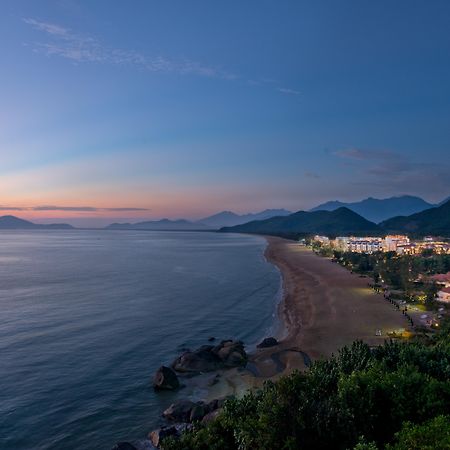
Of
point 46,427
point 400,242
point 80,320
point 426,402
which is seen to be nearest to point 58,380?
point 46,427

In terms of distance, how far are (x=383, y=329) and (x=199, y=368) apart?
70.7 feet

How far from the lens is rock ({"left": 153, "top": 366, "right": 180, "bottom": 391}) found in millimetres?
29531

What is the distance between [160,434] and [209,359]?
12.0 m

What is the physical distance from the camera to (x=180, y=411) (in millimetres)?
25328

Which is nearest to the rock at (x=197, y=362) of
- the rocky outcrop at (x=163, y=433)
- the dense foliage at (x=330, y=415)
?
the rocky outcrop at (x=163, y=433)

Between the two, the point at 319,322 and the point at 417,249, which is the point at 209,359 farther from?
the point at 417,249

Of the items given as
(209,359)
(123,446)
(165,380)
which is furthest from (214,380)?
(123,446)

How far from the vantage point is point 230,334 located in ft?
143

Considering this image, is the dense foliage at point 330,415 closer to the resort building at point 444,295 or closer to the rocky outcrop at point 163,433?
the rocky outcrop at point 163,433

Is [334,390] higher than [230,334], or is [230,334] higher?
[334,390]

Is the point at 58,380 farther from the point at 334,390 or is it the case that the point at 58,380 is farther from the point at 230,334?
the point at 334,390

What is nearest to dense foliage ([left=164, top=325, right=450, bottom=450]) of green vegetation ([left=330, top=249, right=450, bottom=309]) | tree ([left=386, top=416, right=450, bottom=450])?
tree ([left=386, top=416, right=450, bottom=450])

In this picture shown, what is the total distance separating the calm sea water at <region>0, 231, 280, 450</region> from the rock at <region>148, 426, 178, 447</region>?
135 cm

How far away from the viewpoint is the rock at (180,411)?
24983 millimetres
